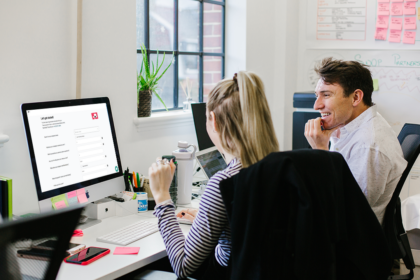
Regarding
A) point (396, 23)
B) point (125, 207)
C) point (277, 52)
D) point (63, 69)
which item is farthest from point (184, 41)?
point (396, 23)

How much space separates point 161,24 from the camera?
2.95 meters

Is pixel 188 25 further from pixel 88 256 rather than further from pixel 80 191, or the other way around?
pixel 88 256

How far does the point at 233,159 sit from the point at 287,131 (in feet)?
7.80

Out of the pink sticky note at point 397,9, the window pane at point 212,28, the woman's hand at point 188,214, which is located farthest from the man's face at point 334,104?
the pink sticky note at point 397,9

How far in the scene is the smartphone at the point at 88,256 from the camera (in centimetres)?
141

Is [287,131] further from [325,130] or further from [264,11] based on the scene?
[325,130]

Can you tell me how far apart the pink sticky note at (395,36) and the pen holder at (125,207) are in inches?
103

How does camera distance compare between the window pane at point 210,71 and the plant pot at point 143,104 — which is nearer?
the plant pot at point 143,104

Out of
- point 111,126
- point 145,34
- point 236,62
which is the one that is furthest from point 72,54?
point 236,62

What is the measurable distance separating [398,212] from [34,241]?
183 cm

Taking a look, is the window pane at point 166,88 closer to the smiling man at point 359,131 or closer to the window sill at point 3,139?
the smiling man at point 359,131

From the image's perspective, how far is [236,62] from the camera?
11.3 feet

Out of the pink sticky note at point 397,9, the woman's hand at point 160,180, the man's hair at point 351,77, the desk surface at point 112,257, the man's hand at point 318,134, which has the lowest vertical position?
the desk surface at point 112,257

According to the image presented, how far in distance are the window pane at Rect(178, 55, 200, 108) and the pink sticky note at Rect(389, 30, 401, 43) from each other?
5.24ft
